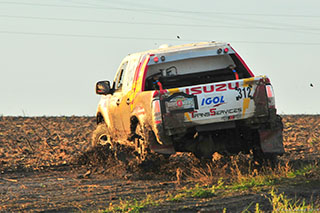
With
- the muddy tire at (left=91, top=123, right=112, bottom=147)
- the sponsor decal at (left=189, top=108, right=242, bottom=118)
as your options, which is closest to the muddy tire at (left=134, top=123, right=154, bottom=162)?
the sponsor decal at (left=189, top=108, right=242, bottom=118)

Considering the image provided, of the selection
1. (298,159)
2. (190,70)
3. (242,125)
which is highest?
(190,70)

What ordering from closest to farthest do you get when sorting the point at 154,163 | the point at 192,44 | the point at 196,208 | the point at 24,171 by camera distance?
the point at 196,208
the point at 154,163
the point at 192,44
the point at 24,171

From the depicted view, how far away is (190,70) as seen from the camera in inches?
449

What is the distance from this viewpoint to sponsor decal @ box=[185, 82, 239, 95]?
9.77 metres

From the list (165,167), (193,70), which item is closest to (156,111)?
(165,167)

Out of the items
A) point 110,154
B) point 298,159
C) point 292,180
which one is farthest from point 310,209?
point 110,154

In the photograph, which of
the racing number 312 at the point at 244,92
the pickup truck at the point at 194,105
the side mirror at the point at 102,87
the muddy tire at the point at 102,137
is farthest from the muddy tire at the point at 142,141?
the muddy tire at the point at 102,137

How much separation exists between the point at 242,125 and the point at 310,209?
146 inches

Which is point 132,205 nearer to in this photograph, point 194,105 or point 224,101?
point 194,105

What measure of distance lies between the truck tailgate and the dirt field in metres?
0.89

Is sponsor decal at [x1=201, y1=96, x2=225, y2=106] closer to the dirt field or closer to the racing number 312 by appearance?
the racing number 312

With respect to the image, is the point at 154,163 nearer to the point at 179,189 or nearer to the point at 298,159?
the point at 179,189

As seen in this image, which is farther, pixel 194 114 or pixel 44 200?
pixel 194 114

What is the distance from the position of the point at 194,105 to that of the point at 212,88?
40 cm
